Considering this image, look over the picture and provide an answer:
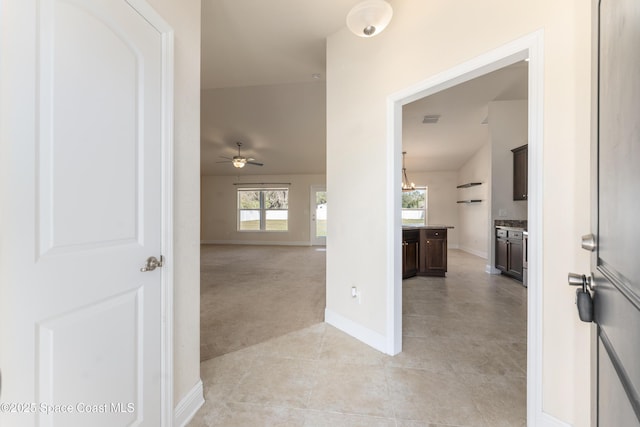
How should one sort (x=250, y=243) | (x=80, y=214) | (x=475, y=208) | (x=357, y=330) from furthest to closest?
(x=250, y=243), (x=475, y=208), (x=357, y=330), (x=80, y=214)

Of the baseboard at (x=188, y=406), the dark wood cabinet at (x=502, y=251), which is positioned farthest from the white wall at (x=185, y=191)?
the dark wood cabinet at (x=502, y=251)

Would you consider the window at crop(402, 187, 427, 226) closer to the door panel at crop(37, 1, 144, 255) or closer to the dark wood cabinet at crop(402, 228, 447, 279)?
the dark wood cabinet at crop(402, 228, 447, 279)

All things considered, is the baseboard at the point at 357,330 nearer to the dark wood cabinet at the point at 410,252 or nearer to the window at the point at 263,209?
the dark wood cabinet at the point at 410,252

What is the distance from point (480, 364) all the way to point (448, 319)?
0.82 meters

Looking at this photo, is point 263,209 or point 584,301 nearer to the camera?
point 584,301

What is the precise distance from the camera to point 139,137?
1.09m

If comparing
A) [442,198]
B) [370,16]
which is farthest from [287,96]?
[442,198]

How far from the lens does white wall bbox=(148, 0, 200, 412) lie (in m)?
1.34

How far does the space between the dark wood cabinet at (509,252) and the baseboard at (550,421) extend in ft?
11.5

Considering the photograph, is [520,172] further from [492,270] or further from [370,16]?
[370,16]

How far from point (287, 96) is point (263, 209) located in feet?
16.3

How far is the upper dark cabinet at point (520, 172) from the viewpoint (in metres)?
4.33

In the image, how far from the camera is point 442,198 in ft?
26.4

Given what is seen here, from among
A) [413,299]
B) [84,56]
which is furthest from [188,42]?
[413,299]
